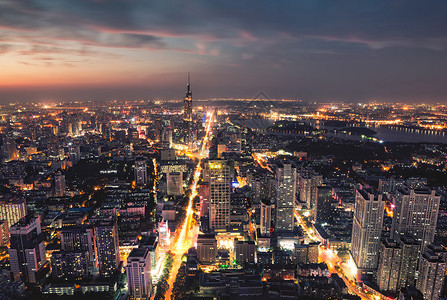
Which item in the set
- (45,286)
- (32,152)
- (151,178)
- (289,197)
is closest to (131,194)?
(151,178)

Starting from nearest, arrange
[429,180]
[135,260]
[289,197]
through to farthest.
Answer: [135,260] → [289,197] → [429,180]

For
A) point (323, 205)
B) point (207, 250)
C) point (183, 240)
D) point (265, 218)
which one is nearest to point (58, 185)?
point (183, 240)

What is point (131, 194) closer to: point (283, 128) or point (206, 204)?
point (206, 204)

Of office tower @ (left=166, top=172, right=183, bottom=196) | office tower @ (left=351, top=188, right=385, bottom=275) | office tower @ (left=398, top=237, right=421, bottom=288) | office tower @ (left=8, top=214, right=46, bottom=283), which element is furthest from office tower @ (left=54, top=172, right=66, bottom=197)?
office tower @ (left=398, top=237, right=421, bottom=288)

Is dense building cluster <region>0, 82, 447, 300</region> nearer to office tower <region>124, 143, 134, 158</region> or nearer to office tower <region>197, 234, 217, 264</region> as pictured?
office tower <region>197, 234, 217, 264</region>

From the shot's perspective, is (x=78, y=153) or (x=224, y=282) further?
(x=78, y=153)
